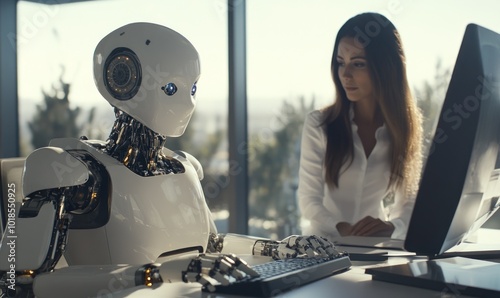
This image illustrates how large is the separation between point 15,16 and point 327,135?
232cm

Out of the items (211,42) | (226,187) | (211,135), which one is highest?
(211,42)

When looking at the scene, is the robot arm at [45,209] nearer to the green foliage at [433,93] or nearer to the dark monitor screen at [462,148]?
the dark monitor screen at [462,148]

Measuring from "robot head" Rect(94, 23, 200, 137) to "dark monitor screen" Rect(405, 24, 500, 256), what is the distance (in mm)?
536

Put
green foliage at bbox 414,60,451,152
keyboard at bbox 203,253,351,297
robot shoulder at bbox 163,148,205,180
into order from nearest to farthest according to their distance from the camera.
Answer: keyboard at bbox 203,253,351,297 < robot shoulder at bbox 163,148,205,180 < green foliage at bbox 414,60,451,152

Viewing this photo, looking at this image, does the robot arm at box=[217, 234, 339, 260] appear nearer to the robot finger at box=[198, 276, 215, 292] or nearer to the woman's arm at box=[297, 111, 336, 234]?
the robot finger at box=[198, 276, 215, 292]

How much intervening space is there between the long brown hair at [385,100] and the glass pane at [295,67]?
0.61 meters

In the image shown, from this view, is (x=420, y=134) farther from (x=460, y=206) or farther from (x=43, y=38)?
(x=43, y=38)

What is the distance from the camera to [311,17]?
311cm

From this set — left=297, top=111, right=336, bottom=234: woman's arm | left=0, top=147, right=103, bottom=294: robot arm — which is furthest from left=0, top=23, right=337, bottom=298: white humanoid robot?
left=297, top=111, right=336, bottom=234: woman's arm

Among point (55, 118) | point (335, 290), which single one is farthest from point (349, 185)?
point (55, 118)

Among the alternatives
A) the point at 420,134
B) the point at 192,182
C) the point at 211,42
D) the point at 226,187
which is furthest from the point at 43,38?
the point at 192,182

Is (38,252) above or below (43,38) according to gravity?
below

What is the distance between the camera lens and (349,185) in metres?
2.26

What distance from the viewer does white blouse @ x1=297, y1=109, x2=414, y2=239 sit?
222 centimetres
